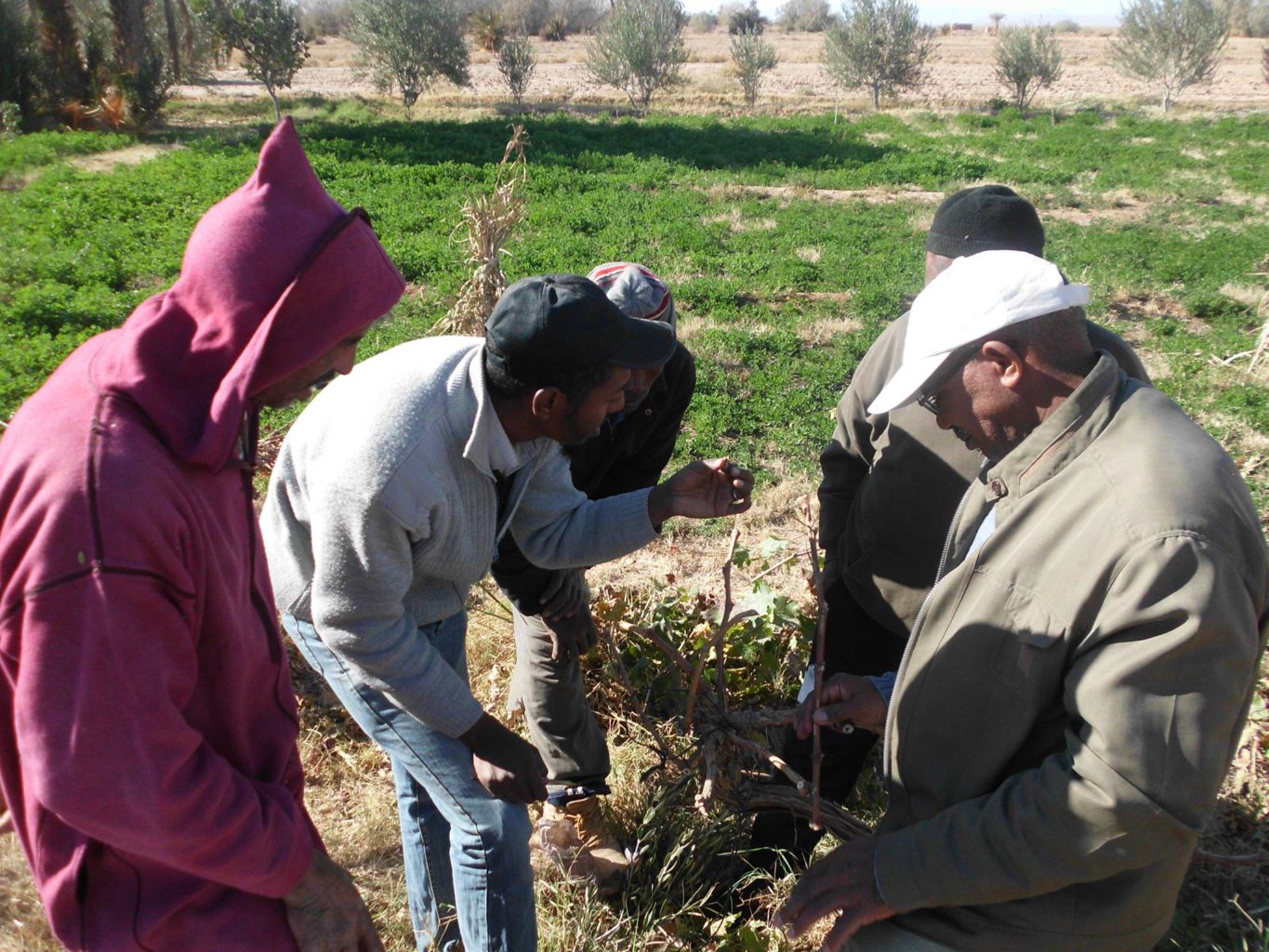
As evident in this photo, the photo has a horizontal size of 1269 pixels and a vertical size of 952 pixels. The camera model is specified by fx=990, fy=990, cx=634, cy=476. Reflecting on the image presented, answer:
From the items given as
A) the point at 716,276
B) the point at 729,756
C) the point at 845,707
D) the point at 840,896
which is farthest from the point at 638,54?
the point at 840,896

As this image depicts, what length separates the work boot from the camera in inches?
118

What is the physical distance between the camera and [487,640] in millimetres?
4164

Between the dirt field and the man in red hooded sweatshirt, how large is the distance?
28.4 metres

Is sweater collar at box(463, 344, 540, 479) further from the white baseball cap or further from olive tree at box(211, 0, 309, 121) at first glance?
olive tree at box(211, 0, 309, 121)

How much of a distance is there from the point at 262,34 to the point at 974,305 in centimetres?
2587

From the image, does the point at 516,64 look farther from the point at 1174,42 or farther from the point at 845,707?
the point at 845,707

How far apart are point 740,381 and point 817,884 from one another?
19.6ft

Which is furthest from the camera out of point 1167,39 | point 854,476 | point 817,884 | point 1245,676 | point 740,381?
point 1167,39

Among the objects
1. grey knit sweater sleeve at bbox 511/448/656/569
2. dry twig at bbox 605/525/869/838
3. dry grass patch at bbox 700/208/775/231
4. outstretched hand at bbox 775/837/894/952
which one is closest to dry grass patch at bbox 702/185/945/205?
dry grass patch at bbox 700/208/775/231

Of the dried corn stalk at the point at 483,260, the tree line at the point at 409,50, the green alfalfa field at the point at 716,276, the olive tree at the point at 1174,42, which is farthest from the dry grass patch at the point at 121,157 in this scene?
the olive tree at the point at 1174,42

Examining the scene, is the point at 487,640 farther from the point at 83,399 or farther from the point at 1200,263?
the point at 1200,263

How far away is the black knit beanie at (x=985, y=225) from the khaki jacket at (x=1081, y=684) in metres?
1.42

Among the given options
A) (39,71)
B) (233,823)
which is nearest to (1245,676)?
(233,823)

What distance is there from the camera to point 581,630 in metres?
3.09
